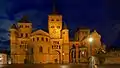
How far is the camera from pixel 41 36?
11444cm

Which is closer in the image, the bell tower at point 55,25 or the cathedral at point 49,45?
the cathedral at point 49,45

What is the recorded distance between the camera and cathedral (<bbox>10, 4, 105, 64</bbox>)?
113 meters

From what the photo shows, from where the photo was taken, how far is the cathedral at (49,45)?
113438mm

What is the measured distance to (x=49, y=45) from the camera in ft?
377

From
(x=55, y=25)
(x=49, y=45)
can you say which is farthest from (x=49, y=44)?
(x=55, y=25)

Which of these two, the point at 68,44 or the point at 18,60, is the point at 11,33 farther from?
the point at 68,44

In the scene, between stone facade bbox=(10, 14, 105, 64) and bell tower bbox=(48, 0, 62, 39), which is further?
bell tower bbox=(48, 0, 62, 39)

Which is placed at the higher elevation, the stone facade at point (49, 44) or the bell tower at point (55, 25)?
the bell tower at point (55, 25)

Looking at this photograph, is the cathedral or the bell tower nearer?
the cathedral

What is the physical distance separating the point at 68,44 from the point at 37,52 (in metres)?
13.2

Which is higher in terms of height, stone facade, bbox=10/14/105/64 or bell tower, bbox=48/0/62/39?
bell tower, bbox=48/0/62/39

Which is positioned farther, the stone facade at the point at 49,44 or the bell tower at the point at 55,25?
the bell tower at the point at 55,25

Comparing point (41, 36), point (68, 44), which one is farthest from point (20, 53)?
point (68, 44)

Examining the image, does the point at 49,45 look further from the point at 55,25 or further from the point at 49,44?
the point at 55,25
